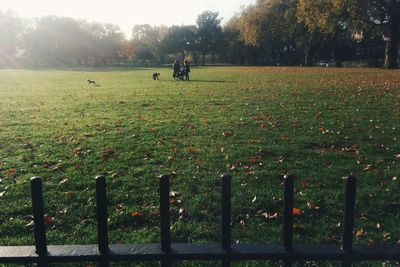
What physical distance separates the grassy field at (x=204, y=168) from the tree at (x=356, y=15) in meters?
30.3

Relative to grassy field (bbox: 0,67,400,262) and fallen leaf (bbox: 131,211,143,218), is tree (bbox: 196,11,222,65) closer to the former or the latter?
grassy field (bbox: 0,67,400,262)

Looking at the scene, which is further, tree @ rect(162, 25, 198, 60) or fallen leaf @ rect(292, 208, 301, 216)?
tree @ rect(162, 25, 198, 60)

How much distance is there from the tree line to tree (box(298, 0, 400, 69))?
1440 centimetres

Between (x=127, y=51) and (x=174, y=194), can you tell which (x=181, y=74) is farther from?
(x=127, y=51)

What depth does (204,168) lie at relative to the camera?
23.6ft

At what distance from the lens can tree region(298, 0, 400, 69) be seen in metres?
41.0

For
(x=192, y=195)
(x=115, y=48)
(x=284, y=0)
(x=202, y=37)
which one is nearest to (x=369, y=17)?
(x=284, y=0)

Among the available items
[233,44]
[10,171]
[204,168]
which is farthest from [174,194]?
[233,44]

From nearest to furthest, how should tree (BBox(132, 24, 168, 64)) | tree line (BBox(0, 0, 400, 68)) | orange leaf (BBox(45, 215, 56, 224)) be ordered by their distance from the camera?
orange leaf (BBox(45, 215, 56, 224)), tree line (BBox(0, 0, 400, 68)), tree (BBox(132, 24, 168, 64))

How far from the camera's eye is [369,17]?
43656 millimetres

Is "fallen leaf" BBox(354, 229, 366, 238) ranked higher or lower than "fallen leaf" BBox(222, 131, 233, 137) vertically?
lower

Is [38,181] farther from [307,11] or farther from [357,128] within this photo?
[307,11]

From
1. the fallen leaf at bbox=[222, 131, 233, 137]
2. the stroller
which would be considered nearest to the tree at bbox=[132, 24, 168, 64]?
the stroller

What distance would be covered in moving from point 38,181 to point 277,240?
303 centimetres
